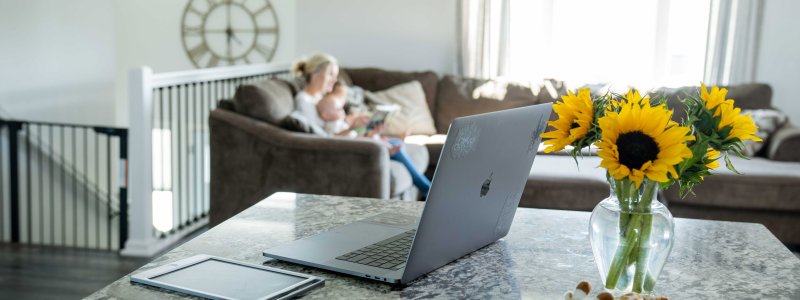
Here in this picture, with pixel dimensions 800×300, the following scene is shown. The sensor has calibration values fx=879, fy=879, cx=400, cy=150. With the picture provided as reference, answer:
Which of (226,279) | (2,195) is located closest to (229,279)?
(226,279)

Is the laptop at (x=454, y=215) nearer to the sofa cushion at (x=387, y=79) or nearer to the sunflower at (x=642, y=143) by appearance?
the sunflower at (x=642, y=143)

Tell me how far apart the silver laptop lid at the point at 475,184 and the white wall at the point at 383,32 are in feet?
15.4

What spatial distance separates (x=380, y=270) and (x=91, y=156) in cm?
628

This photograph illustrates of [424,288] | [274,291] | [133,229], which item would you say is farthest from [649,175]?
[133,229]

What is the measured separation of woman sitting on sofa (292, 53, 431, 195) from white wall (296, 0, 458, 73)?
56.7 inches

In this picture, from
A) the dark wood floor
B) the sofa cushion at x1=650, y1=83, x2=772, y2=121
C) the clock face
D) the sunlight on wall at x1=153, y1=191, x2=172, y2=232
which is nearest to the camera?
the dark wood floor

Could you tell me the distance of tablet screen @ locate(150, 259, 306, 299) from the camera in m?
1.13

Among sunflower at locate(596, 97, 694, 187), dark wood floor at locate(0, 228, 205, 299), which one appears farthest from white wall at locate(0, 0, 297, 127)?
sunflower at locate(596, 97, 694, 187)

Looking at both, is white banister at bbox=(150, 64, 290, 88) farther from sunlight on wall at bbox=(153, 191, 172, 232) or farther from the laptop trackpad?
sunlight on wall at bbox=(153, 191, 172, 232)

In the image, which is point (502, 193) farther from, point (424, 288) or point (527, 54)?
point (527, 54)

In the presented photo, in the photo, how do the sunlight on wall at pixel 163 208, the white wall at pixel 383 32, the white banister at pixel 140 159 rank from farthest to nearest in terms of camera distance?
the sunlight on wall at pixel 163 208 < the white wall at pixel 383 32 < the white banister at pixel 140 159

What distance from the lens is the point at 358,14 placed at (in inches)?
245

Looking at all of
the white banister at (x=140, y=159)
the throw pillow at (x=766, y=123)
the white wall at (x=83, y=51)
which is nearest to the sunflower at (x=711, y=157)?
the white banister at (x=140, y=159)

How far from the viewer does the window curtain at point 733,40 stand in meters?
5.56
